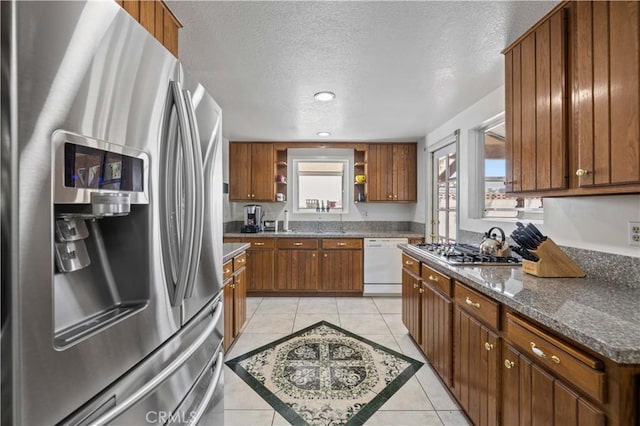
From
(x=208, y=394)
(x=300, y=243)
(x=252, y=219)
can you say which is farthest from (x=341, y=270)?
(x=208, y=394)

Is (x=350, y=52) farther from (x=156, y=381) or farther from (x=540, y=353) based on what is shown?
(x=156, y=381)

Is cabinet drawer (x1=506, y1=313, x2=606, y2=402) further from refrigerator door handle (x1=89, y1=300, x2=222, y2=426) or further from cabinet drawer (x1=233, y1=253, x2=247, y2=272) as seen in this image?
cabinet drawer (x1=233, y1=253, x2=247, y2=272)

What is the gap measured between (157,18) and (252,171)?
3.37 meters

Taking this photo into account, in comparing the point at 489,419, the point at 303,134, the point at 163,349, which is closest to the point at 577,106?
the point at 489,419

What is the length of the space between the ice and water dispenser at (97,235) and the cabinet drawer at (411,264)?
2290mm

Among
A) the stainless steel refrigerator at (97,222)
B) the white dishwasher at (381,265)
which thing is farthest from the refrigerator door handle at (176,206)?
the white dishwasher at (381,265)

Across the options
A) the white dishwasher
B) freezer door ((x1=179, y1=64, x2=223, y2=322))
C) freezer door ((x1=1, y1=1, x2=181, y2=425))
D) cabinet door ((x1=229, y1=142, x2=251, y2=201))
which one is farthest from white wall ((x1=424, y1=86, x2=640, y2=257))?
cabinet door ((x1=229, y1=142, x2=251, y2=201))

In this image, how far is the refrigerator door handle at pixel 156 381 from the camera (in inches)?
27.3

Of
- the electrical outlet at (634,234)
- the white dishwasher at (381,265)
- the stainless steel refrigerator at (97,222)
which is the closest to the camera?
the stainless steel refrigerator at (97,222)

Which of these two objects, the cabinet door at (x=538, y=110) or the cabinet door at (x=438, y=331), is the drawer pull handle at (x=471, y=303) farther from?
the cabinet door at (x=538, y=110)

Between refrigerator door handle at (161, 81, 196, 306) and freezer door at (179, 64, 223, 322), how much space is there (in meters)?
0.04

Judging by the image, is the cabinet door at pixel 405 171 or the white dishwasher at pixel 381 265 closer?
the white dishwasher at pixel 381 265

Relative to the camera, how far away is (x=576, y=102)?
1.46m

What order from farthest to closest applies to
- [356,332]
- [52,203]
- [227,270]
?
1. [356,332]
2. [227,270]
3. [52,203]
